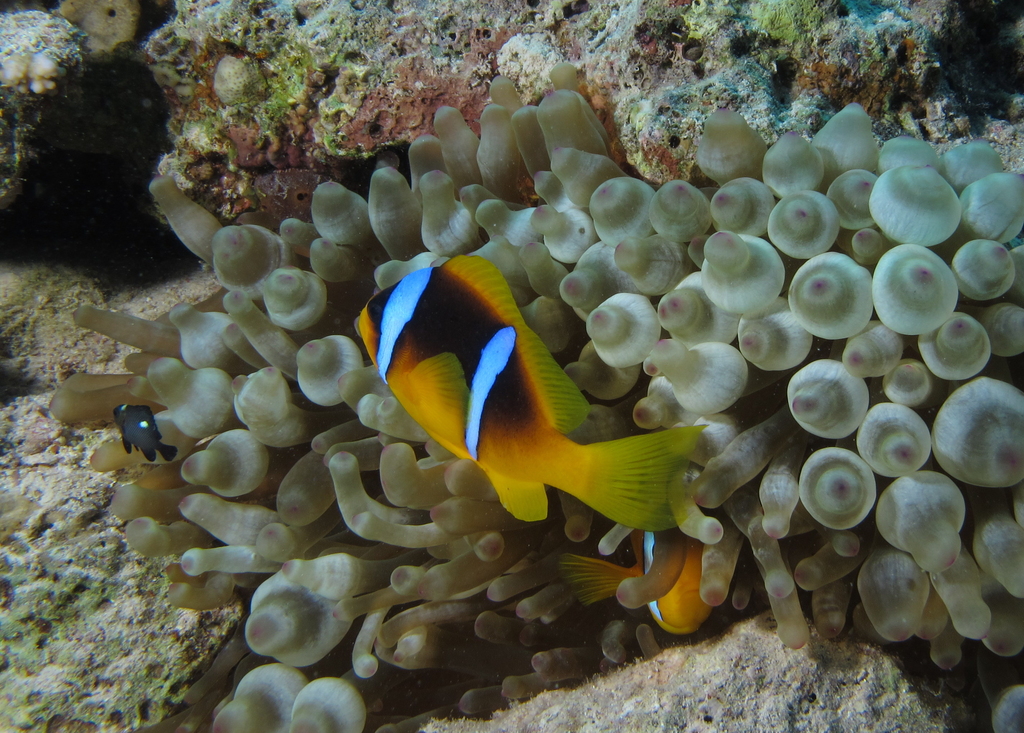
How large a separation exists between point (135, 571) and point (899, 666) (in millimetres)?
1824

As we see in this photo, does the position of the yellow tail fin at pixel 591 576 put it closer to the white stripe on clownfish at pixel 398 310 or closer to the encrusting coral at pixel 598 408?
the encrusting coral at pixel 598 408

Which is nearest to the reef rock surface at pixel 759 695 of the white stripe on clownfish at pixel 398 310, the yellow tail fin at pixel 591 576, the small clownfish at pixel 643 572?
the small clownfish at pixel 643 572

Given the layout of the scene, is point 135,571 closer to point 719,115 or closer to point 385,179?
point 385,179

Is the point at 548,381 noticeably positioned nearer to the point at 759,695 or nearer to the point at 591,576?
the point at 591,576

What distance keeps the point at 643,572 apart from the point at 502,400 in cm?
57

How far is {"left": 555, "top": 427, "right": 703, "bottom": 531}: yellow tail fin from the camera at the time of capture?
996 mm

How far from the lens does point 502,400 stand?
3.53 ft

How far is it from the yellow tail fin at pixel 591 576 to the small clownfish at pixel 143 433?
1058 mm

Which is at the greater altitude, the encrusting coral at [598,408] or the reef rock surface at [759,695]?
the encrusting coral at [598,408]

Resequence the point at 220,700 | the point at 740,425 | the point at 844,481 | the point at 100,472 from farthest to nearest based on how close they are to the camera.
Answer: the point at 100,472 → the point at 220,700 → the point at 740,425 → the point at 844,481

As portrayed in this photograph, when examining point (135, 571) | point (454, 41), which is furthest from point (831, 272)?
point (135, 571)

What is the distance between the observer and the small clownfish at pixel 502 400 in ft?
3.30

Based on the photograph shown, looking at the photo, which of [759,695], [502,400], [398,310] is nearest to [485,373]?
[502,400]

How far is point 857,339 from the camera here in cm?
109
